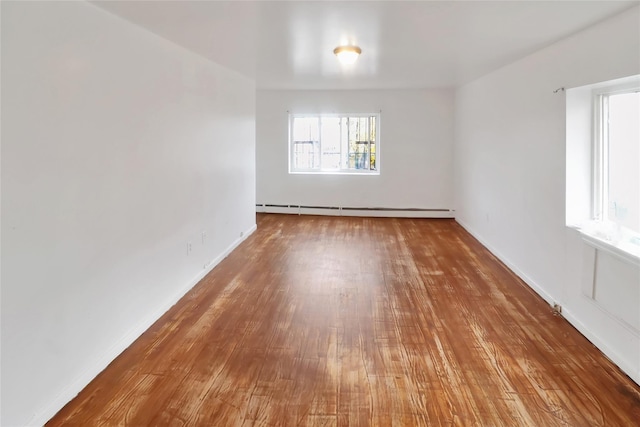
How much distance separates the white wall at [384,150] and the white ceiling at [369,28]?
2522 mm

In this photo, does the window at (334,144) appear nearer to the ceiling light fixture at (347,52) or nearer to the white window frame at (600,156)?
the ceiling light fixture at (347,52)

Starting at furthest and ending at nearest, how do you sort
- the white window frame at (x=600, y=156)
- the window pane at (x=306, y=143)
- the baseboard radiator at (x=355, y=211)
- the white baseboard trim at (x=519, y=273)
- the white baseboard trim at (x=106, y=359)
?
the window pane at (x=306, y=143), the baseboard radiator at (x=355, y=211), the white baseboard trim at (x=519, y=273), the white window frame at (x=600, y=156), the white baseboard trim at (x=106, y=359)

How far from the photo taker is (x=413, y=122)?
727cm

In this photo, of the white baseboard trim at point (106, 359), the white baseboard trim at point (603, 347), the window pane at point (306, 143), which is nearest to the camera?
the white baseboard trim at point (106, 359)

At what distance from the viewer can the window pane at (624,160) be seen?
2713mm

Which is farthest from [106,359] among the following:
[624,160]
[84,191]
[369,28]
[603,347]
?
[624,160]

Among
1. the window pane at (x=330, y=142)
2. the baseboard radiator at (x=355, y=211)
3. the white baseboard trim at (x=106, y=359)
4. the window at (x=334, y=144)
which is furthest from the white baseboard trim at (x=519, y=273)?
the white baseboard trim at (x=106, y=359)

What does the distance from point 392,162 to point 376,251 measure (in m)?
2.69

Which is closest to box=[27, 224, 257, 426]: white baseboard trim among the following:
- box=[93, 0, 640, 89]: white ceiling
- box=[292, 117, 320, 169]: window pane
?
box=[93, 0, 640, 89]: white ceiling

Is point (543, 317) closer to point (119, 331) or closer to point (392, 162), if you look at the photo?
point (119, 331)

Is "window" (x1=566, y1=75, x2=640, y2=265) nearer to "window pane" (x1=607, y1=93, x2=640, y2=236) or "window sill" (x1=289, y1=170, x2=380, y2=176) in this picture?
"window pane" (x1=607, y1=93, x2=640, y2=236)

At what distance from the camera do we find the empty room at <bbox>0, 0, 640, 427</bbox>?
6.50 ft

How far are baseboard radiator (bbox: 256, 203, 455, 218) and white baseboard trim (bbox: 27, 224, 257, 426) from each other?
148 inches

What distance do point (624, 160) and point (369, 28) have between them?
2030 millimetres
